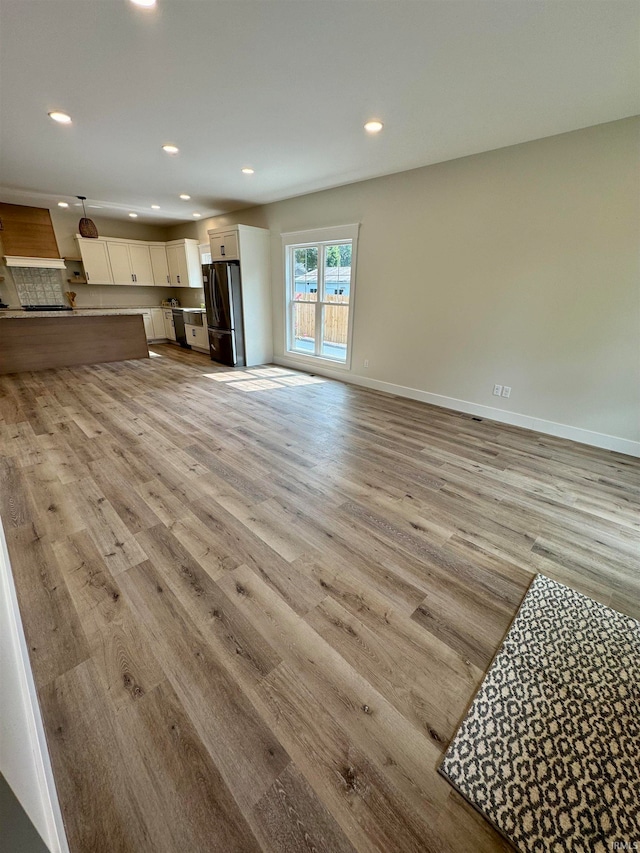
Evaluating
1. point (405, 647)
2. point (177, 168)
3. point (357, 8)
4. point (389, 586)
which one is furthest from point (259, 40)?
point (405, 647)

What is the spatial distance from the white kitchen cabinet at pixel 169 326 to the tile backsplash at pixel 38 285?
2.10m

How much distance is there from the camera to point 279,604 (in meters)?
1.51

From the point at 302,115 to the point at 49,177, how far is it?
13.5 ft

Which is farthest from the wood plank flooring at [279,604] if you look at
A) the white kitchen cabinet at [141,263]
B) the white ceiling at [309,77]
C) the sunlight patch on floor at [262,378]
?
the white kitchen cabinet at [141,263]

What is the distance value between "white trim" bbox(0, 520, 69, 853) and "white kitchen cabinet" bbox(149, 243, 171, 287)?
8.61 m

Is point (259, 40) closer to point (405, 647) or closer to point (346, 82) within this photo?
point (346, 82)

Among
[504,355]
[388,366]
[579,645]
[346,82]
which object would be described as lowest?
[579,645]

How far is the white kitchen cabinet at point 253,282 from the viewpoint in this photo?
5.41 meters

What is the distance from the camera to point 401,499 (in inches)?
91.2

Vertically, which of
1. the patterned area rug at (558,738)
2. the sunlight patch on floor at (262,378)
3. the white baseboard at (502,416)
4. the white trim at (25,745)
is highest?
the white trim at (25,745)

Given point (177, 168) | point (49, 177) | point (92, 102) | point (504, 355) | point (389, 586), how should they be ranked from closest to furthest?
point (389, 586) → point (92, 102) → point (504, 355) → point (177, 168) → point (49, 177)

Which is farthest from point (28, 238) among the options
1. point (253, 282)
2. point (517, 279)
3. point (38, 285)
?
point (517, 279)

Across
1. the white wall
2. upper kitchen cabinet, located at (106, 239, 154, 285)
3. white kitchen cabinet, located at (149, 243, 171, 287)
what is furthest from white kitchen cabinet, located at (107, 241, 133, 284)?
the white wall

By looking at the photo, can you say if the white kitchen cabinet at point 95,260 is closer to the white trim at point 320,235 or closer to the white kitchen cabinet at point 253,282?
the white kitchen cabinet at point 253,282
